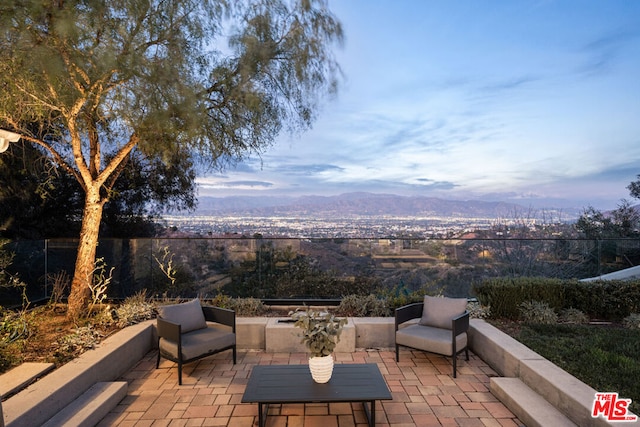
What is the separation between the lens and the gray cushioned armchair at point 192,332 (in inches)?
153

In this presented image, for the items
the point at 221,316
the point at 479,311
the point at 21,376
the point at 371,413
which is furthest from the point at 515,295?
the point at 21,376

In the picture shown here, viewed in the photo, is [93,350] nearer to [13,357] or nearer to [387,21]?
[13,357]

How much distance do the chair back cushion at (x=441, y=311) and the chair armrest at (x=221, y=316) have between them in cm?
239

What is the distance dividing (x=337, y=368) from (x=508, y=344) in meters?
2.03

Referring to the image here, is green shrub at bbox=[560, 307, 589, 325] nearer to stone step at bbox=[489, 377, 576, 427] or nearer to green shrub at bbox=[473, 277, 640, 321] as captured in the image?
green shrub at bbox=[473, 277, 640, 321]

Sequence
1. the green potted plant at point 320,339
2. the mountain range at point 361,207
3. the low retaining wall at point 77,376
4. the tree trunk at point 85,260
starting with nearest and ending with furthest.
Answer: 1. the low retaining wall at point 77,376
2. the green potted plant at point 320,339
3. the tree trunk at point 85,260
4. the mountain range at point 361,207

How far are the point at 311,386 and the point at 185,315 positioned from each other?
2.10 metres

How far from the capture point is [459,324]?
162 inches

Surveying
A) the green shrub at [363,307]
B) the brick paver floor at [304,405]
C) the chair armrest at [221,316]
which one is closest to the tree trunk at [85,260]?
the brick paver floor at [304,405]

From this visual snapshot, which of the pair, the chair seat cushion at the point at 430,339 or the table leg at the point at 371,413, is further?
the chair seat cushion at the point at 430,339

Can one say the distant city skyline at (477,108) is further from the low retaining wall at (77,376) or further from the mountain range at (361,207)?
the low retaining wall at (77,376)

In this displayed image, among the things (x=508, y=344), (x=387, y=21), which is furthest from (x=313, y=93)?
(x=508, y=344)

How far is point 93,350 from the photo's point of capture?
150 inches

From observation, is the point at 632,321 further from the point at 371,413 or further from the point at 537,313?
the point at 371,413
